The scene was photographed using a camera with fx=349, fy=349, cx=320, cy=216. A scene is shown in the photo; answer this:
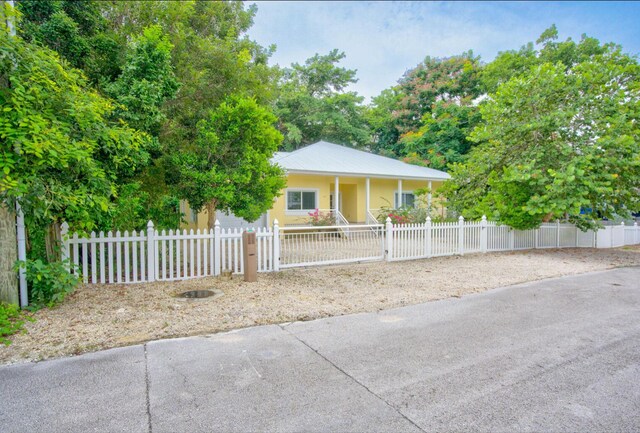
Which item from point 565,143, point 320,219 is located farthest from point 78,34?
point 565,143

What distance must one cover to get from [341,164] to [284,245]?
9.20 metres

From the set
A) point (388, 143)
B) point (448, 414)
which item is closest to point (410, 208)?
point (448, 414)

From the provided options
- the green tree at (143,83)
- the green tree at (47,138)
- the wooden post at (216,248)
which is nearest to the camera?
the green tree at (47,138)

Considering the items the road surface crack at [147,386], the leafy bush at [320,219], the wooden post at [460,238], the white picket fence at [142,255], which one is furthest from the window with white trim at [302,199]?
the road surface crack at [147,386]

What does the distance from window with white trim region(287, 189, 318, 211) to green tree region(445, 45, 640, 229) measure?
7.18 metres

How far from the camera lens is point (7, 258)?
16.4ft

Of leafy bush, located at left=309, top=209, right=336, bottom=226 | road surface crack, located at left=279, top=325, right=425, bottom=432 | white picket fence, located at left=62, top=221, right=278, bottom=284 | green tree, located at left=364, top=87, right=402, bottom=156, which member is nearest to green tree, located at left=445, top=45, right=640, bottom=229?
leafy bush, located at left=309, top=209, right=336, bottom=226

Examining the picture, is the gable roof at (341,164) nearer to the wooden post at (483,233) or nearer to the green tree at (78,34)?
the wooden post at (483,233)

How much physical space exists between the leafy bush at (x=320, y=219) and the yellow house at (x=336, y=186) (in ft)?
1.28

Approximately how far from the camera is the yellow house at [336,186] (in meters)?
16.2

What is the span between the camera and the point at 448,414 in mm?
2746

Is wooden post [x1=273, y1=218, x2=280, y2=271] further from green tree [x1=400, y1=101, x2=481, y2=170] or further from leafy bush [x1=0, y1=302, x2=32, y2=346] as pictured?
green tree [x1=400, y1=101, x2=481, y2=170]

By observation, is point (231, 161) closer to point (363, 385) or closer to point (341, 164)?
point (363, 385)

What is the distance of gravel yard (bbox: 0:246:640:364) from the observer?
4.31 metres
